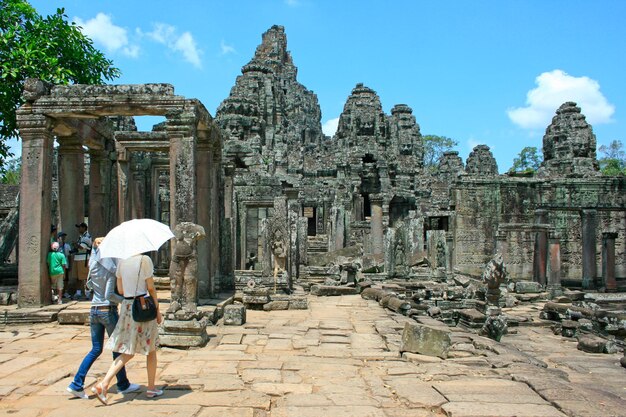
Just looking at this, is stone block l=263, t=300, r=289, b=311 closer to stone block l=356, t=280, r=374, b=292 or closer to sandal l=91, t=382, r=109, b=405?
stone block l=356, t=280, r=374, b=292

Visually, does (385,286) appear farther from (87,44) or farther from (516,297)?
(87,44)

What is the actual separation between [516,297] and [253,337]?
11035mm

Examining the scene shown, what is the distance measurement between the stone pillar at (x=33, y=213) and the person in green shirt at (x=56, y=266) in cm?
10

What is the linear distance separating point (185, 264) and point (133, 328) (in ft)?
10.0

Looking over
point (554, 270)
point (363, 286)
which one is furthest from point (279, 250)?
point (554, 270)

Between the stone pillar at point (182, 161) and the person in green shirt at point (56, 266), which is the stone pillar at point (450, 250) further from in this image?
the person in green shirt at point (56, 266)

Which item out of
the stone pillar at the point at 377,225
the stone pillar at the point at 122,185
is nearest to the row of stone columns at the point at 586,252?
the stone pillar at the point at 377,225

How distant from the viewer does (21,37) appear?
13.2 meters

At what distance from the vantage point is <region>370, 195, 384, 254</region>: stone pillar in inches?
1006

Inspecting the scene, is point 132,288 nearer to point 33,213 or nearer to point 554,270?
point 33,213

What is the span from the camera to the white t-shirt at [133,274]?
498cm

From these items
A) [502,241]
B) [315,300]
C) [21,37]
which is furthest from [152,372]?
[502,241]

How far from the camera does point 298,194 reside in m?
20.6

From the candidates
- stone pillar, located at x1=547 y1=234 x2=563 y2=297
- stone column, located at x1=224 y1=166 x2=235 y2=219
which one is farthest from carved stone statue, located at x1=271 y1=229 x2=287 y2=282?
stone pillar, located at x1=547 y1=234 x2=563 y2=297
